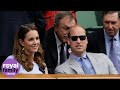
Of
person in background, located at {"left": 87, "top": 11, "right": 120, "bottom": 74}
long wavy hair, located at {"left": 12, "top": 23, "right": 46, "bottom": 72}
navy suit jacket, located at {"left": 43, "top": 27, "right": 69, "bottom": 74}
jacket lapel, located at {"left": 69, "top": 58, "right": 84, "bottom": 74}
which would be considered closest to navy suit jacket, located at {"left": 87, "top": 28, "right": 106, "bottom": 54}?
person in background, located at {"left": 87, "top": 11, "right": 120, "bottom": 74}

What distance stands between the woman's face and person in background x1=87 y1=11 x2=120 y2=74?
0.36 m

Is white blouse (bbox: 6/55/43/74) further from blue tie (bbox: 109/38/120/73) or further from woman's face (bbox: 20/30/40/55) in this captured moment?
blue tie (bbox: 109/38/120/73)

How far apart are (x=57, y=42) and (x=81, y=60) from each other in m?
0.21

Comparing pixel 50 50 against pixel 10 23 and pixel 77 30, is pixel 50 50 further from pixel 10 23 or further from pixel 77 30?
pixel 10 23

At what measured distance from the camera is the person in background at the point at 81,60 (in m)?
3.39

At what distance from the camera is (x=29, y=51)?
3396mm

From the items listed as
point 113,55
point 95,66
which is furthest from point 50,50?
point 113,55

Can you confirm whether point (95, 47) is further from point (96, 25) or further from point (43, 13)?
point (43, 13)

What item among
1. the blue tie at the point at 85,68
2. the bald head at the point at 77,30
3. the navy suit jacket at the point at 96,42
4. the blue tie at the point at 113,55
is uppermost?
the bald head at the point at 77,30

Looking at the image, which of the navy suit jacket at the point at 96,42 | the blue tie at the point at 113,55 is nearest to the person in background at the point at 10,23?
the navy suit jacket at the point at 96,42

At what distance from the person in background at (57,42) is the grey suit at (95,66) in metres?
0.04

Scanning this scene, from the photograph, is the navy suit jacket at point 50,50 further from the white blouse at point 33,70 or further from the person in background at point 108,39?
the person in background at point 108,39
